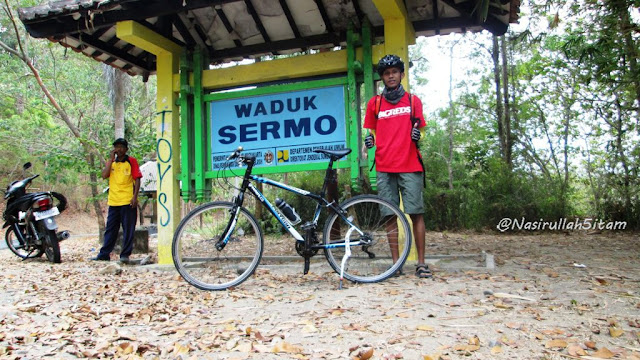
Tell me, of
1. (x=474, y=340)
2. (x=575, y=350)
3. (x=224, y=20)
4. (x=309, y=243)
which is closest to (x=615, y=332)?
(x=575, y=350)

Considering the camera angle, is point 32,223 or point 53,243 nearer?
point 53,243

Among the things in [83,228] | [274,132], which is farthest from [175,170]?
[83,228]

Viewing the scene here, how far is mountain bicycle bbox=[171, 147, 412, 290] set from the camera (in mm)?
4008

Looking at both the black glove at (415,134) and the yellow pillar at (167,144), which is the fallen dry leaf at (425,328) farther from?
the yellow pillar at (167,144)

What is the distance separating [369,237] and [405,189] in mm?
585

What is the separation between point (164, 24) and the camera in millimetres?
5746

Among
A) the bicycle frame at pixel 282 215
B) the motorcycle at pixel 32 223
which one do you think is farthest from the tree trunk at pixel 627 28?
the motorcycle at pixel 32 223

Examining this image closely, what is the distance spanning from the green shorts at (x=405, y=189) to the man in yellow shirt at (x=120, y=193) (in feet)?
12.7

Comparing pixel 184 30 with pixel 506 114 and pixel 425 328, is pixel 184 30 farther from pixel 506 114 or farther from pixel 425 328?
pixel 506 114

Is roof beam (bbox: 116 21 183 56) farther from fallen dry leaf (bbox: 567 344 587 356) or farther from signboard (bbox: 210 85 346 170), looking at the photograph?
fallen dry leaf (bbox: 567 344 587 356)

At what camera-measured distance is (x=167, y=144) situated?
19.1 feet

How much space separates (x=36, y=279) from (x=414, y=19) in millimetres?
5355

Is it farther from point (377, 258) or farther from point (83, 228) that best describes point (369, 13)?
point (83, 228)

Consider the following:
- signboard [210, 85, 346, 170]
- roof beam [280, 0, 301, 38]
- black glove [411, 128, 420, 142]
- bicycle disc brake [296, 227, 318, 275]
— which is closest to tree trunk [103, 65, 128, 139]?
signboard [210, 85, 346, 170]
